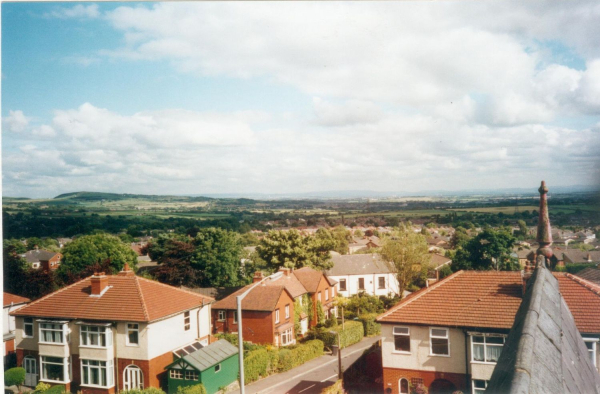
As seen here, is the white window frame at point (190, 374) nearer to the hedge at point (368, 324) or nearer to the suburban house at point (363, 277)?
the hedge at point (368, 324)

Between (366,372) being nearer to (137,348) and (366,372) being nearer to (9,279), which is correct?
(137,348)

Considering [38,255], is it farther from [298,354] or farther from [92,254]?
[298,354]

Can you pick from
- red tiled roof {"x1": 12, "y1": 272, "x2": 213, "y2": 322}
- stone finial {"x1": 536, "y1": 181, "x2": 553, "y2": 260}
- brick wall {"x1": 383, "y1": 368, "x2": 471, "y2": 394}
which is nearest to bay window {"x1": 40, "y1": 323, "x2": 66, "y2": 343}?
red tiled roof {"x1": 12, "y1": 272, "x2": 213, "y2": 322}

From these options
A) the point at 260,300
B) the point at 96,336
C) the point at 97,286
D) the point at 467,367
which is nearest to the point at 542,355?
the point at 467,367

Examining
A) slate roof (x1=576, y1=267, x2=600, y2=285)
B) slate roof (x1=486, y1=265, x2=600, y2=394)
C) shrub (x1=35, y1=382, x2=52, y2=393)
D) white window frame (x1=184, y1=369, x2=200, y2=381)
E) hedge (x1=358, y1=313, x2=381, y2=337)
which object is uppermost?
A: slate roof (x1=486, y1=265, x2=600, y2=394)

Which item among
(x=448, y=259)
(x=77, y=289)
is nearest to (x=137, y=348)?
(x=77, y=289)

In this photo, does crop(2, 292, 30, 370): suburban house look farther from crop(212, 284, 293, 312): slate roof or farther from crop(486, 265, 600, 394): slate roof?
crop(486, 265, 600, 394): slate roof
